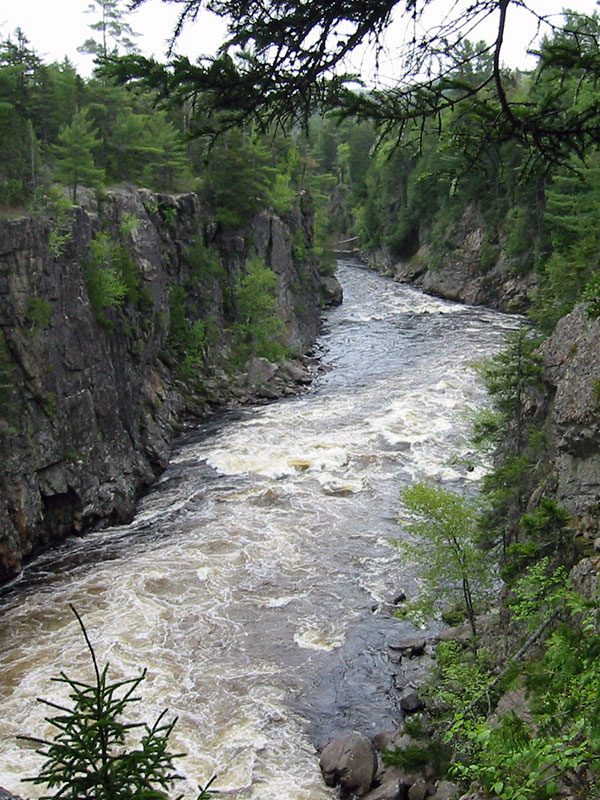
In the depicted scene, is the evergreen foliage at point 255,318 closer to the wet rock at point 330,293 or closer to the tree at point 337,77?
the wet rock at point 330,293

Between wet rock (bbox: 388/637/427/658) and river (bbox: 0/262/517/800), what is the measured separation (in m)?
0.28

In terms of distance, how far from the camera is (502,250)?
50938 mm

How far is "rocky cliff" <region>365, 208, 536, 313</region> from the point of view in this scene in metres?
47.5

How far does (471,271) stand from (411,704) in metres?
44.7

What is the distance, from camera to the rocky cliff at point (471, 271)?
4753cm

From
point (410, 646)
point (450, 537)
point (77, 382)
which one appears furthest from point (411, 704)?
point (77, 382)

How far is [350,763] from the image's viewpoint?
10.9 metres

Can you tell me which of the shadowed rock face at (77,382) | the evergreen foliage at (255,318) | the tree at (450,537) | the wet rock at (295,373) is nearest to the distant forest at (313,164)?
the shadowed rock face at (77,382)

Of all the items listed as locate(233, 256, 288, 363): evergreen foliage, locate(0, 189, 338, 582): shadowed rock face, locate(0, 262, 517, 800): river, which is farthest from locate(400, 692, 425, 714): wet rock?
locate(233, 256, 288, 363): evergreen foliage

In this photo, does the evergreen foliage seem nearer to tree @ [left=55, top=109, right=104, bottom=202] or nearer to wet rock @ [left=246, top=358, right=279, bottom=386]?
wet rock @ [left=246, top=358, right=279, bottom=386]

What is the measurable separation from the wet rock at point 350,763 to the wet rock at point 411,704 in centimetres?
138

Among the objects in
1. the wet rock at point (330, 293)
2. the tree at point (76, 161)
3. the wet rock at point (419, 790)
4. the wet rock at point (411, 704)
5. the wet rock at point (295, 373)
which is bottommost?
the wet rock at point (411, 704)

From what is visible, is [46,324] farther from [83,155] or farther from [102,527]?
[83,155]

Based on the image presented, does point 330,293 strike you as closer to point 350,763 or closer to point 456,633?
point 456,633
